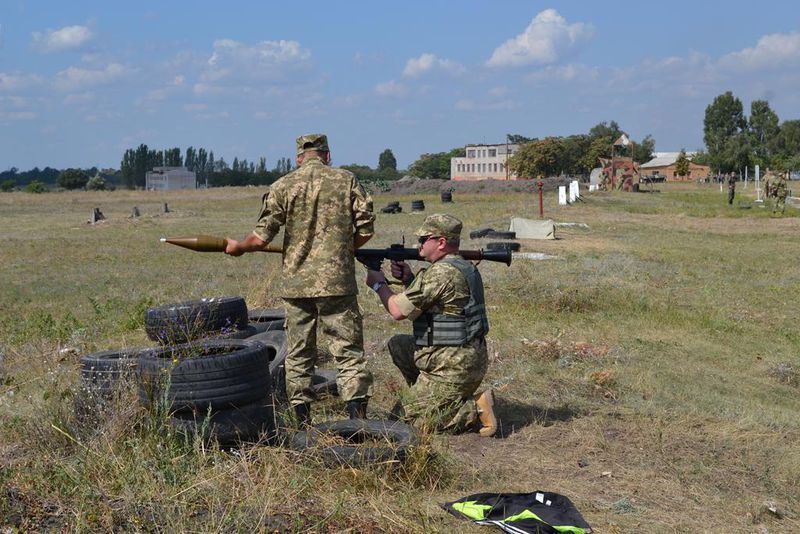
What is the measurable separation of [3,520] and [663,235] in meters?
23.8

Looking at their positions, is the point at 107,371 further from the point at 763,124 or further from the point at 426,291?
the point at 763,124

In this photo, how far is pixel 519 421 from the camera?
6.75 metres

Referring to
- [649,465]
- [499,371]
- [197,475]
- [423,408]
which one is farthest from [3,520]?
[499,371]

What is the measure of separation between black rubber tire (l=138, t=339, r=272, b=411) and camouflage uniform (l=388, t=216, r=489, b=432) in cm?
126

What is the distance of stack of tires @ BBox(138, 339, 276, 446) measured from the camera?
4.97m

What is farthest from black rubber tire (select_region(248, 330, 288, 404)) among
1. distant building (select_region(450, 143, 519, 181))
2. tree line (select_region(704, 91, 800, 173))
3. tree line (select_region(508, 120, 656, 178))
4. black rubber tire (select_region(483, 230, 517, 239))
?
distant building (select_region(450, 143, 519, 181))

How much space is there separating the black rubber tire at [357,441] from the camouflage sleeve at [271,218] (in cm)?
138

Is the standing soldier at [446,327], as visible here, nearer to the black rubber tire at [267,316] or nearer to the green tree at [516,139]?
the black rubber tire at [267,316]

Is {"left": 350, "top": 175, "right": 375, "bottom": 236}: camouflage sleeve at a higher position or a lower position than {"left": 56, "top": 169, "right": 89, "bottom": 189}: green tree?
lower

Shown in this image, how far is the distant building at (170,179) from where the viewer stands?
131 meters

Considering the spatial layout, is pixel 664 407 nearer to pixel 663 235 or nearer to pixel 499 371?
pixel 499 371

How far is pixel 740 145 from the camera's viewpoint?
379 ft

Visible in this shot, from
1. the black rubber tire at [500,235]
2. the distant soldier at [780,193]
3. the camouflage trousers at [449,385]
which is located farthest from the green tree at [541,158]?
the camouflage trousers at [449,385]

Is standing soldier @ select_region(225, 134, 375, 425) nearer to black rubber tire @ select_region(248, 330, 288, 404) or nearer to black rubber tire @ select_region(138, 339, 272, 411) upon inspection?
black rubber tire @ select_region(248, 330, 288, 404)
